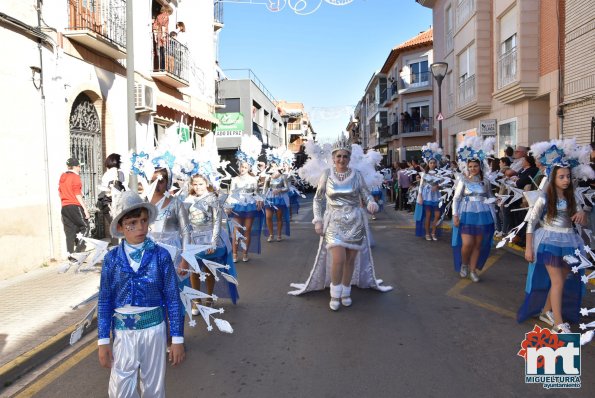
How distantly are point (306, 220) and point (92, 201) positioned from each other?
7264 millimetres

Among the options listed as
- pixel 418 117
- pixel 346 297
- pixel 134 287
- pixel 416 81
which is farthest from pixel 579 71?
pixel 416 81

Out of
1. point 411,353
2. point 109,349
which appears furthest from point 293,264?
point 109,349

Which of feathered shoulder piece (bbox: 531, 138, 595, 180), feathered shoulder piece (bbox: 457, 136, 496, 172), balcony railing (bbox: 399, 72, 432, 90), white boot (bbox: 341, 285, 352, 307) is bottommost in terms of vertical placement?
white boot (bbox: 341, 285, 352, 307)

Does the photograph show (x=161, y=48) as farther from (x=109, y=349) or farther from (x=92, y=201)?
(x=109, y=349)

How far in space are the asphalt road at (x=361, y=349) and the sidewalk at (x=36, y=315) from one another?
10.8 inches

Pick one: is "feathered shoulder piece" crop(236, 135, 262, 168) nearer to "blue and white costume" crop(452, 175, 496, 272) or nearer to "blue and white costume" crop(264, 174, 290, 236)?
"blue and white costume" crop(264, 174, 290, 236)

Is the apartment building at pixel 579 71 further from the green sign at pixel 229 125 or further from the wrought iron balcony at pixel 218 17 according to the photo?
the green sign at pixel 229 125

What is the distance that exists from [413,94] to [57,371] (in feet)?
125

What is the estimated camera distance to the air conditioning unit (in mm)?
12578

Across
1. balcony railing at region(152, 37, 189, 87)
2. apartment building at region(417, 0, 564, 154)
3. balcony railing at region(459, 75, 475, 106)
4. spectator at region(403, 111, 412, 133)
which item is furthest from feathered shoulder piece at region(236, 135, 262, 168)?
spectator at region(403, 111, 412, 133)

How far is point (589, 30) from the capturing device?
12188 millimetres

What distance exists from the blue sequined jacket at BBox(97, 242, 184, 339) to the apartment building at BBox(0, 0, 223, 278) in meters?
2.80

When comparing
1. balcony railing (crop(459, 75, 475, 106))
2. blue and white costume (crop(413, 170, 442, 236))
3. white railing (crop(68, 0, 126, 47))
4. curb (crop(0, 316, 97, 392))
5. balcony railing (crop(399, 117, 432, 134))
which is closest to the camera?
curb (crop(0, 316, 97, 392))

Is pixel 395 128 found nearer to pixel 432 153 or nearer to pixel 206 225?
pixel 432 153
